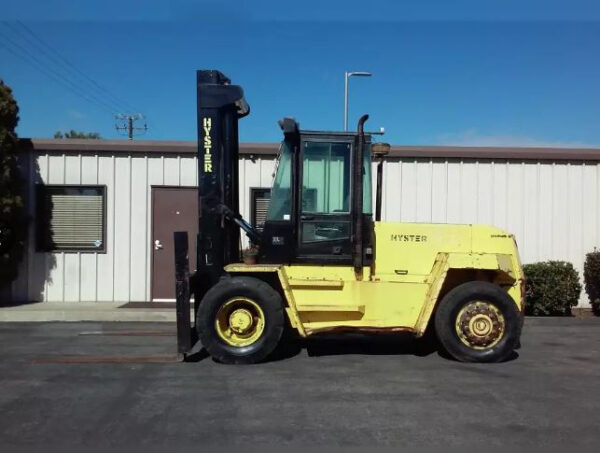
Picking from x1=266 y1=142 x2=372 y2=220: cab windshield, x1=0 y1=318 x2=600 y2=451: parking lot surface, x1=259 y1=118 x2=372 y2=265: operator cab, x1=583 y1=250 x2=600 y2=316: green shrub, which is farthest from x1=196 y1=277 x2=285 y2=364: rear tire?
x1=583 y1=250 x2=600 y2=316: green shrub

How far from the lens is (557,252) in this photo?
11.2 meters

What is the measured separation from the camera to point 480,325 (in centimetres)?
699

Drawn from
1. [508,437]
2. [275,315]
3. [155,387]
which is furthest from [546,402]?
[155,387]

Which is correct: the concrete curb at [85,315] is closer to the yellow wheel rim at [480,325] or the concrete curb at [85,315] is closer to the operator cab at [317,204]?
the operator cab at [317,204]

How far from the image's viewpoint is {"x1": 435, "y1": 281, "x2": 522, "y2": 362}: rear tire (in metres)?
6.98

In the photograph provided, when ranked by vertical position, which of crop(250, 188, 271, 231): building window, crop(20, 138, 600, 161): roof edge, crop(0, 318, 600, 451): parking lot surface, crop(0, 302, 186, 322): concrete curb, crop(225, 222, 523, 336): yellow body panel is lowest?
crop(0, 318, 600, 451): parking lot surface

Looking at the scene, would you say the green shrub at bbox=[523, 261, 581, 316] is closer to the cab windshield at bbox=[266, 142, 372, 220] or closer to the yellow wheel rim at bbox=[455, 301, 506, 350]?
the yellow wheel rim at bbox=[455, 301, 506, 350]

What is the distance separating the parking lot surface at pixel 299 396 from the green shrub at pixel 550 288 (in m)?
2.08

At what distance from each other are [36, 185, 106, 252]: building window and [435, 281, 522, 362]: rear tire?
6810 mm

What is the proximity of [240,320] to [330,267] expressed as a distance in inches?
48.4

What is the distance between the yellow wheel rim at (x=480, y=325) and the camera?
6980mm

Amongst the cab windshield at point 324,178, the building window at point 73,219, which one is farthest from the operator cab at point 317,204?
the building window at point 73,219

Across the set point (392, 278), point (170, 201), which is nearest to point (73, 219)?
point (170, 201)

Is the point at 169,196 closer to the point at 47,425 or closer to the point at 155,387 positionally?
the point at 155,387
